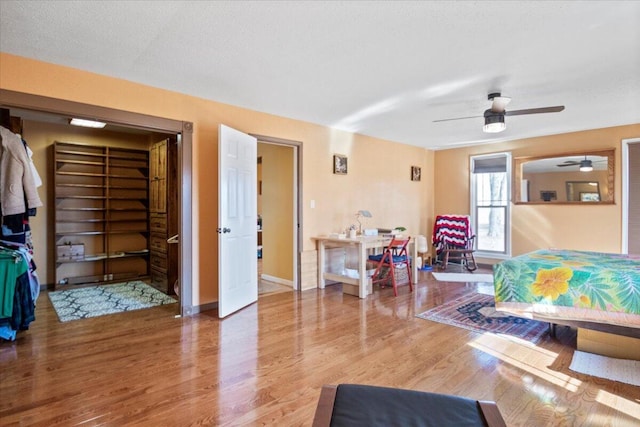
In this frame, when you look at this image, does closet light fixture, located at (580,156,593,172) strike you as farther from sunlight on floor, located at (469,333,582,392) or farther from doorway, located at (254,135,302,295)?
doorway, located at (254,135,302,295)

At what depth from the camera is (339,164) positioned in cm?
547

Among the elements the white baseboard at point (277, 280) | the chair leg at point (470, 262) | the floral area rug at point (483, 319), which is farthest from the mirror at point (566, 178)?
the white baseboard at point (277, 280)

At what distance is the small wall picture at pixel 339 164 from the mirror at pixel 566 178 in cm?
319

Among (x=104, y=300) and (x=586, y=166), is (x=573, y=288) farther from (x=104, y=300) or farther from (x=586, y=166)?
(x=104, y=300)

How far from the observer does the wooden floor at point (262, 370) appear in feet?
6.59

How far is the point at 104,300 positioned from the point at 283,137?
3.07 m

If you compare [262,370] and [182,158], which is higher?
[182,158]

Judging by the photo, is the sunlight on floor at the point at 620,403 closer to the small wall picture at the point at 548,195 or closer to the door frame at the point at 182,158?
the door frame at the point at 182,158

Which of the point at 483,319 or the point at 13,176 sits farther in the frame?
the point at 483,319

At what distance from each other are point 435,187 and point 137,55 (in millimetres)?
6167

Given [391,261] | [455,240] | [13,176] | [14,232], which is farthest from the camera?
[455,240]

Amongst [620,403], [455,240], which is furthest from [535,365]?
[455,240]

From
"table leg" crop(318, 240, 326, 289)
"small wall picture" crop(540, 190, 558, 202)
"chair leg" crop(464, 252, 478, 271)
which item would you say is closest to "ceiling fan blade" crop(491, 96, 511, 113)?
"table leg" crop(318, 240, 326, 289)

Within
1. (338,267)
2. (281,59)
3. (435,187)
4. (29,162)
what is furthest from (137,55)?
(435,187)
